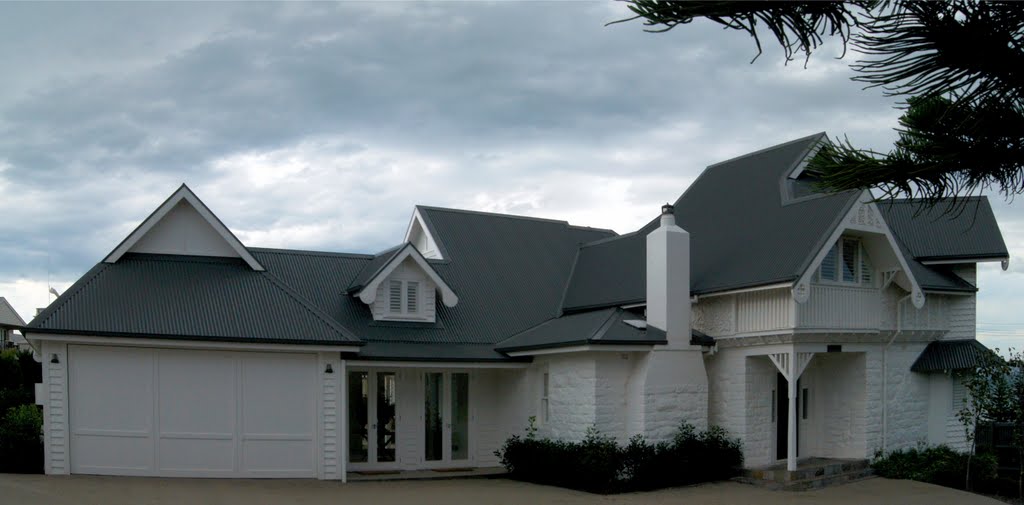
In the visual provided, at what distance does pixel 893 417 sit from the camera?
20734 millimetres

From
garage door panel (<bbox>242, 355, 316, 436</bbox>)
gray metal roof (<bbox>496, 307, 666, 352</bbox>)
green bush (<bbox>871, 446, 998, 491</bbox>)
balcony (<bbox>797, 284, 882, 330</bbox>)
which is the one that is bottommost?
green bush (<bbox>871, 446, 998, 491</bbox>)

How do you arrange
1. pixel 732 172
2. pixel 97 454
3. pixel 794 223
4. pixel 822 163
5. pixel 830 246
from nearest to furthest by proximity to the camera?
1. pixel 822 163
2. pixel 97 454
3. pixel 830 246
4. pixel 794 223
5. pixel 732 172

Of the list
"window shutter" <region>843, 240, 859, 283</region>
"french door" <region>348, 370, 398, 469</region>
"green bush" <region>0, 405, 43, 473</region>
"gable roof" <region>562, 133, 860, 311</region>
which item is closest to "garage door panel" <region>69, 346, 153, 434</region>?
"green bush" <region>0, 405, 43, 473</region>

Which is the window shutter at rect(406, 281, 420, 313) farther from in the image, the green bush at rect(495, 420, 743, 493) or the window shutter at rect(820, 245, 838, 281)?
the window shutter at rect(820, 245, 838, 281)

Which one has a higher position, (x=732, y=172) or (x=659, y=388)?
(x=732, y=172)

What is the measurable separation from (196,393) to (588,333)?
7.82 meters

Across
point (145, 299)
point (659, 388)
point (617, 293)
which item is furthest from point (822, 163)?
point (617, 293)

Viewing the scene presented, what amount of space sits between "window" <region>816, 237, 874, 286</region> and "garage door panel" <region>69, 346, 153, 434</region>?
1379cm

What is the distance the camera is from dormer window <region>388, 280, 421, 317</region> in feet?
71.2

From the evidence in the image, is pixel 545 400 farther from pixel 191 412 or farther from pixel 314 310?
pixel 191 412

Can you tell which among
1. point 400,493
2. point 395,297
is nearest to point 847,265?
point 395,297

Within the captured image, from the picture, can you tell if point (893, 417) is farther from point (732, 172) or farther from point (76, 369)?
point (76, 369)

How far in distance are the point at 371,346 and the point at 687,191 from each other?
9.59 meters

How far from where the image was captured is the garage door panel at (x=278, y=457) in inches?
707
